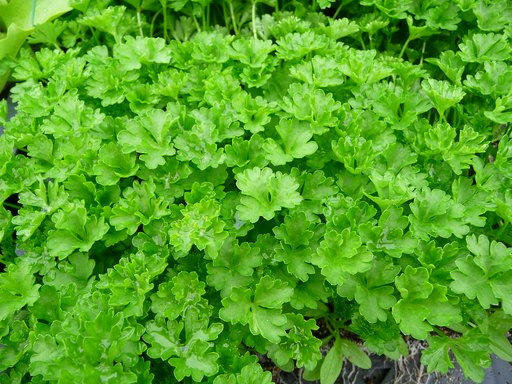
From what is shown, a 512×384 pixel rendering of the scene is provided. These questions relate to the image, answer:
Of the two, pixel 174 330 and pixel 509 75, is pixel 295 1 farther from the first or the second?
pixel 174 330

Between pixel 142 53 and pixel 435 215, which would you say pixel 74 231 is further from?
pixel 435 215

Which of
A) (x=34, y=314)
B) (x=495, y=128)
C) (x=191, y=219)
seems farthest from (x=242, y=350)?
(x=495, y=128)

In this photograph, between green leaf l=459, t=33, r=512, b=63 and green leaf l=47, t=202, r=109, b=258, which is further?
green leaf l=459, t=33, r=512, b=63

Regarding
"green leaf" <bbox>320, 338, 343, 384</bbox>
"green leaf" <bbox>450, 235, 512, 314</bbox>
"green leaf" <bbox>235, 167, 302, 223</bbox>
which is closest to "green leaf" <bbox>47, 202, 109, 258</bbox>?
"green leaf" <bbox>235, 167, 302, 223</bbox>

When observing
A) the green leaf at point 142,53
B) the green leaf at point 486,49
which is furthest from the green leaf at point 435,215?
the green leaf at point 142,53

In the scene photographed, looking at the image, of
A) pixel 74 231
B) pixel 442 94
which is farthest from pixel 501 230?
pixel 74 231

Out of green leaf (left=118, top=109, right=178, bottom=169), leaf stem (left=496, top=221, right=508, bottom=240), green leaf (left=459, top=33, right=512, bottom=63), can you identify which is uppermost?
green leaf (left=459, top=33, right=512, bottom=63)

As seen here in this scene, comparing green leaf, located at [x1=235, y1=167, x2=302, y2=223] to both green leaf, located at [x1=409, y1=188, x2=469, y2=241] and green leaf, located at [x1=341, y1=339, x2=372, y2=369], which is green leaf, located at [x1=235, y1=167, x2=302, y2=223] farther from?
green leaf, located at [x1=341, y1=339, x2=372, y2=369]

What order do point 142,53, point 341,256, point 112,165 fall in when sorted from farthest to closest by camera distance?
point 142,53 → point 112,165 → point 341,256

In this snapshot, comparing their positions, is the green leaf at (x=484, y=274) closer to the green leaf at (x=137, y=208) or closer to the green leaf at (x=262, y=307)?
the green leaf at (x=262, y=307)
